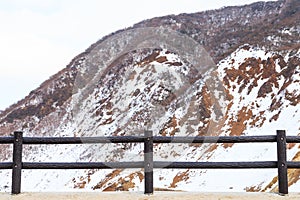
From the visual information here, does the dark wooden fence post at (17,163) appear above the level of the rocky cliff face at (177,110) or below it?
below

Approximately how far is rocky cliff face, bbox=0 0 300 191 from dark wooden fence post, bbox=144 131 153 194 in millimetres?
9736

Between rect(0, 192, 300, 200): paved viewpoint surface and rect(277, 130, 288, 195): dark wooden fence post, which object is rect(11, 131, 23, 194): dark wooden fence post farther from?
rect(277, 130, 288, 195): dark wooden fence post

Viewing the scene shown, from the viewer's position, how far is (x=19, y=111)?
2874 inches

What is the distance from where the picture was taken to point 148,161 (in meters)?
8.80

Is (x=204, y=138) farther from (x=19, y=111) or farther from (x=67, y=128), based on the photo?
(x=19, y=111)

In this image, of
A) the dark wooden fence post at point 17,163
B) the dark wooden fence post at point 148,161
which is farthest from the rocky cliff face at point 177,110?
the dark wooden fence post at point 148,161

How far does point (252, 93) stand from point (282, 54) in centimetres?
671

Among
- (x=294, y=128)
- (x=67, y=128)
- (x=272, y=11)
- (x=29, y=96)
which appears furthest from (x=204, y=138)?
(x=272, y=11)

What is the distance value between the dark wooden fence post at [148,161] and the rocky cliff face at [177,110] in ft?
31.9

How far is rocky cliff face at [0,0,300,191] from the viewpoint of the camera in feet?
96.9

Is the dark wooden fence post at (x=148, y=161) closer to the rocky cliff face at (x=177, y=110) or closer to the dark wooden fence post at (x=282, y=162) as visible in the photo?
the dark wooden fence post at (x=282, y=162)

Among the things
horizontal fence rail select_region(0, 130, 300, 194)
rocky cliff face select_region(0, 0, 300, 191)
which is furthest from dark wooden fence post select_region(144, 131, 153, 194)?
rocky cliff face select_region(0, 0, 300, 191)

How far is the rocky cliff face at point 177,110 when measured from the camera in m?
29.5

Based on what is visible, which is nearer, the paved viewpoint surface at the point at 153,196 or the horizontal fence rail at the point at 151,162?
the paved viewpoint surface at the point at 153,196
